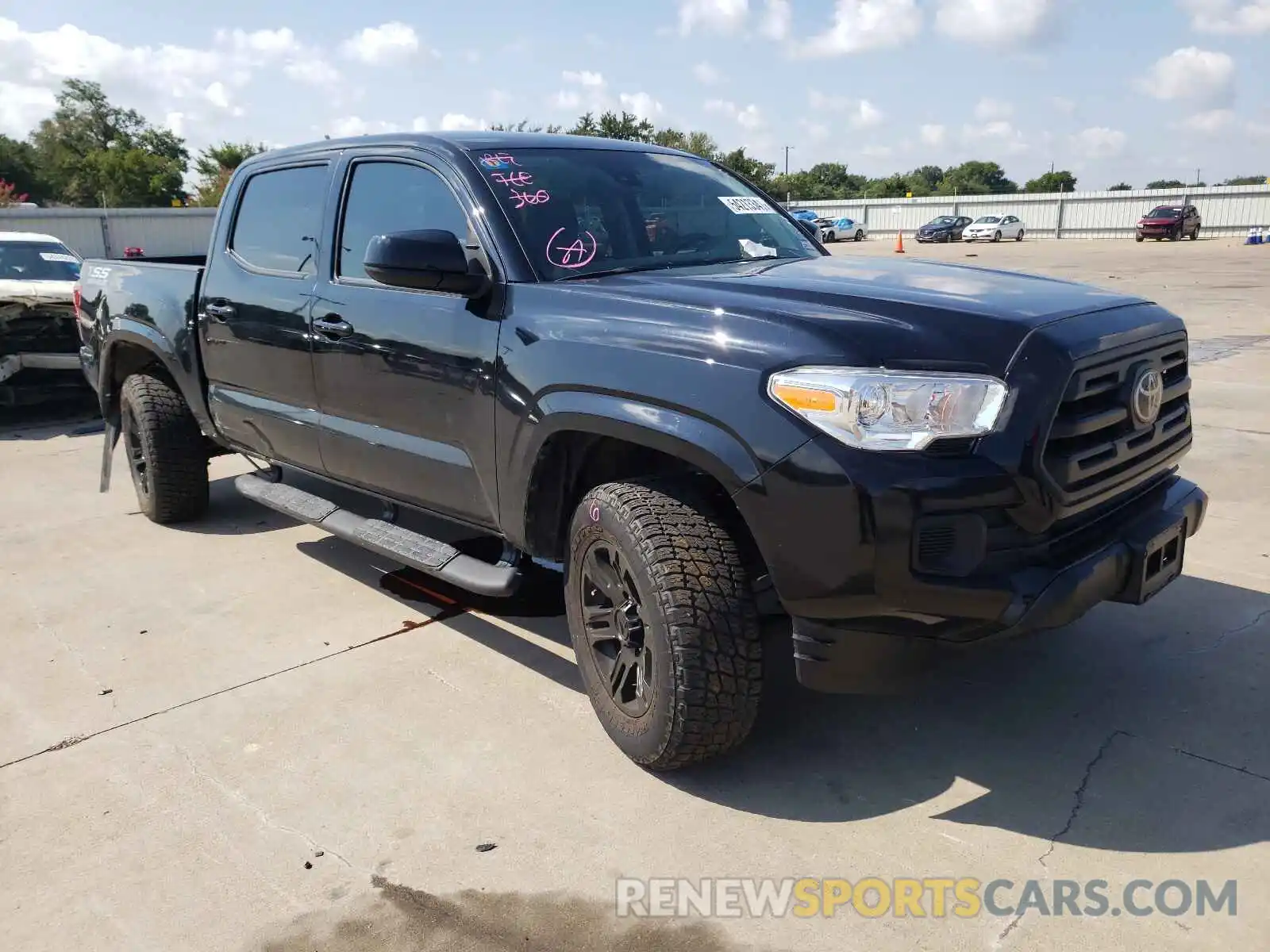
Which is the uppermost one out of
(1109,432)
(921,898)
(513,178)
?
(513,178)

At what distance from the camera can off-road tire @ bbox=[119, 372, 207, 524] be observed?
5562mm

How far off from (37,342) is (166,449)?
407 centimetres

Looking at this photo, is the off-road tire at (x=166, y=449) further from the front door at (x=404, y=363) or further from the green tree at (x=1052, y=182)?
the green tree at (x=1052, y=182)

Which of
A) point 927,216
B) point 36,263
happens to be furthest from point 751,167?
point 36,263

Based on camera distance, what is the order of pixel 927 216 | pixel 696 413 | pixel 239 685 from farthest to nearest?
pixel 927 216, pixel 239 685, pixel 696 413

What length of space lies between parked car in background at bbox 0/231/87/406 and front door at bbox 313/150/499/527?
5.63 metres

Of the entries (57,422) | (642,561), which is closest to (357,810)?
(642,561)

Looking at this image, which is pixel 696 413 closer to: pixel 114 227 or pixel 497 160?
pixel 497 160

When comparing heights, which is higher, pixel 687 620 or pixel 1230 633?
pixel 687 620

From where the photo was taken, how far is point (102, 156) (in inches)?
2618

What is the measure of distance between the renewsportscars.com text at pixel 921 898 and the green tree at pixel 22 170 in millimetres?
78956

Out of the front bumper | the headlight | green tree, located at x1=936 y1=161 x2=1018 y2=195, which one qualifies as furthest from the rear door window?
green tree, located at x1=936 y1=161 x2=1018 y2=195

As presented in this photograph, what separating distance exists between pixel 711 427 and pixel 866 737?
1248mm

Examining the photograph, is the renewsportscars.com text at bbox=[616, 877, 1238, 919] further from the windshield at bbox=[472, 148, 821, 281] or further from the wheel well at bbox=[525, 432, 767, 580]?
the windshield at bbox=[472, 148, 821, 281]
